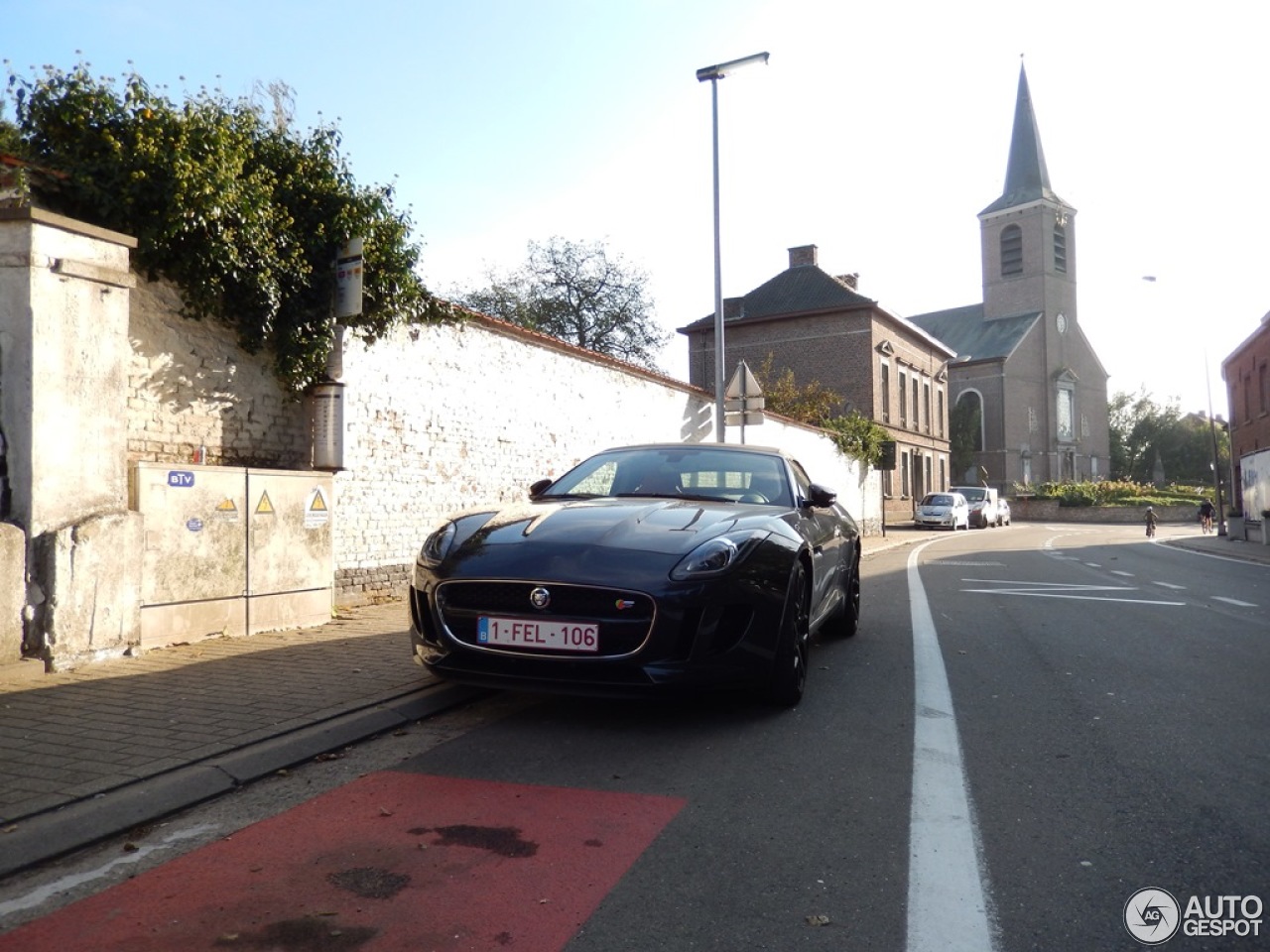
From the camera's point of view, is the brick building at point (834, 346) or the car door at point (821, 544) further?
the brick building at point (834, 346)

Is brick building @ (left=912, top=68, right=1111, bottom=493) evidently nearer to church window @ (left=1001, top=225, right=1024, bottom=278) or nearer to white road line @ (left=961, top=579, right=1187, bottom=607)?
church window @ (left=1001, top=225, right=1024, bottom=278)

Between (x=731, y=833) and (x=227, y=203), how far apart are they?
227 inches

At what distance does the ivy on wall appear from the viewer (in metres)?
6.58

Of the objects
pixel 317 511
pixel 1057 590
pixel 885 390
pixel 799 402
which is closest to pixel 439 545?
pixel 317 511

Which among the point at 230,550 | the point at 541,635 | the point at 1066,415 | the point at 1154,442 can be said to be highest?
the point at 1066,415

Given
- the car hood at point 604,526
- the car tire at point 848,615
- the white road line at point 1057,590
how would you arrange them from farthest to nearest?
the white road line at point 1057,590 < the car tire at point 848,615 < the car hood at point 604,526

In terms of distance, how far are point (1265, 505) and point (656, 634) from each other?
2901cm

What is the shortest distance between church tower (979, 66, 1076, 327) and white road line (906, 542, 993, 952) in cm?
7288

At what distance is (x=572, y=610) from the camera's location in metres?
4.36

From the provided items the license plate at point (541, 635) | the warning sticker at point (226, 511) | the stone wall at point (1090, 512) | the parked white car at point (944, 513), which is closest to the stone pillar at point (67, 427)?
the warning sticker at point (226, 511)

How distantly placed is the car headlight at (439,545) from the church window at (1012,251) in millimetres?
74230

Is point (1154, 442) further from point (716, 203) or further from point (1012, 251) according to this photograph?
point (716, 203)

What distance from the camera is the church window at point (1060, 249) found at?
234ft

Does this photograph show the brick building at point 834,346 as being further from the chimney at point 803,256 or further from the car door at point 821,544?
the car door at point 821,544
